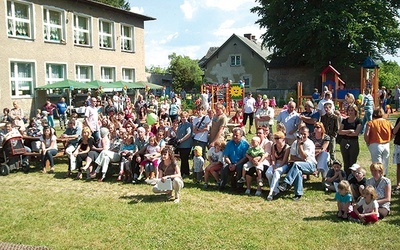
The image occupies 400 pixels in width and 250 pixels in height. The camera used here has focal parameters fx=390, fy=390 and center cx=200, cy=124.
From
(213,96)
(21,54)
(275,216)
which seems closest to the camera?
(275,216)

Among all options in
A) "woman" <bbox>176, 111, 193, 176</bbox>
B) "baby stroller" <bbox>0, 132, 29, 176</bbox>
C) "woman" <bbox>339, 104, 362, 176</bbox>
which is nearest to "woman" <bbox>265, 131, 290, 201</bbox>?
"woman" <bbox>339, 104, 362, 176</bbox>

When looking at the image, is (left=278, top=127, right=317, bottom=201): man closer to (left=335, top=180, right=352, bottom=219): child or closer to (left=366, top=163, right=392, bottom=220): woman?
(left=335, top=180, right=352, bottom=219): child

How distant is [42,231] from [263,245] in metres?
3.40

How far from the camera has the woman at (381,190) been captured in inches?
244

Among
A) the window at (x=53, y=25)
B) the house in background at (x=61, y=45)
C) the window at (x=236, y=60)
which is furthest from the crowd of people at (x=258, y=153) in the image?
the window at (x=236, y=60)

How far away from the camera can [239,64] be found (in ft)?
157

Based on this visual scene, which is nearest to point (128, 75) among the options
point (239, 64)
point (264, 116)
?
point (239, 64)

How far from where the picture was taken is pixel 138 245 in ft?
17.9

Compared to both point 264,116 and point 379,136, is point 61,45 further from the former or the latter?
point 379,136

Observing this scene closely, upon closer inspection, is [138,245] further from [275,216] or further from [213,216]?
[275,216]

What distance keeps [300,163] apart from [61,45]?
2085 centimetres

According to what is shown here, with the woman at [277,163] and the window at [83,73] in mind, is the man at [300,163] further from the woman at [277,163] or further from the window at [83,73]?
the window at [83,73]

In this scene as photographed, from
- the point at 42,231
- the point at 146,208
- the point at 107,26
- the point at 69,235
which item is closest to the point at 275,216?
the point at 146,208

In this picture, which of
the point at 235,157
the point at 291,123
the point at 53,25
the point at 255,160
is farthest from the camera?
the point at 53,25
